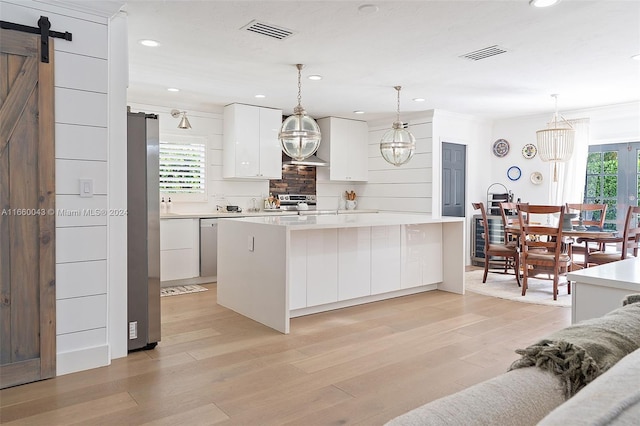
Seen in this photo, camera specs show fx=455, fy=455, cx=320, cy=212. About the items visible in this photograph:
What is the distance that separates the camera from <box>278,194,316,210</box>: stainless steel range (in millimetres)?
7191

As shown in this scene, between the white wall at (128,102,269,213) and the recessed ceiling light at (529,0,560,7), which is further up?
the recessed ceiling light at (529,0,560,7)

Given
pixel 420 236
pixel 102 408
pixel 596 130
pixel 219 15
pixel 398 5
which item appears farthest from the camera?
pixel 596 130

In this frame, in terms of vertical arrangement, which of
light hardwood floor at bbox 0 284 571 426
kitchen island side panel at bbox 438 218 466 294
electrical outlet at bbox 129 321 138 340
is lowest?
light hardwood floor at bbox 0 284 571 426

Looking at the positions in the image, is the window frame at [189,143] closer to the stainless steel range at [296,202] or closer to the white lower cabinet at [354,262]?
the stainless steel range at [296,202]

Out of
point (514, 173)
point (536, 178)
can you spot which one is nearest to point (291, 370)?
point (536, 178)

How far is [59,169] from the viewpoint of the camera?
2.81m

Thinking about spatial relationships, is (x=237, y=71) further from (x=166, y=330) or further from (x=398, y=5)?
(x=166, y=330)

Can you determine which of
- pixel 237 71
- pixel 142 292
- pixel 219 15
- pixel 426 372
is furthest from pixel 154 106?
pixel 426 372

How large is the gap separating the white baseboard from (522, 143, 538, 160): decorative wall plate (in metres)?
6.47

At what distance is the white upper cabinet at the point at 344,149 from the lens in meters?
7.36

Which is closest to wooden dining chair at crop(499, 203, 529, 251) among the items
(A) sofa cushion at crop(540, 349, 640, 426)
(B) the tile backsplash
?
(B) the tile backsplash

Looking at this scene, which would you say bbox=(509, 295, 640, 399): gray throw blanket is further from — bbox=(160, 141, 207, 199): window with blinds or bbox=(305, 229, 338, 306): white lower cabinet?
bbox=(160, 141, 207, 199): window with blinds

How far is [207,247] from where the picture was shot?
228 inches

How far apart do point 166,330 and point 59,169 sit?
5.20 ft
